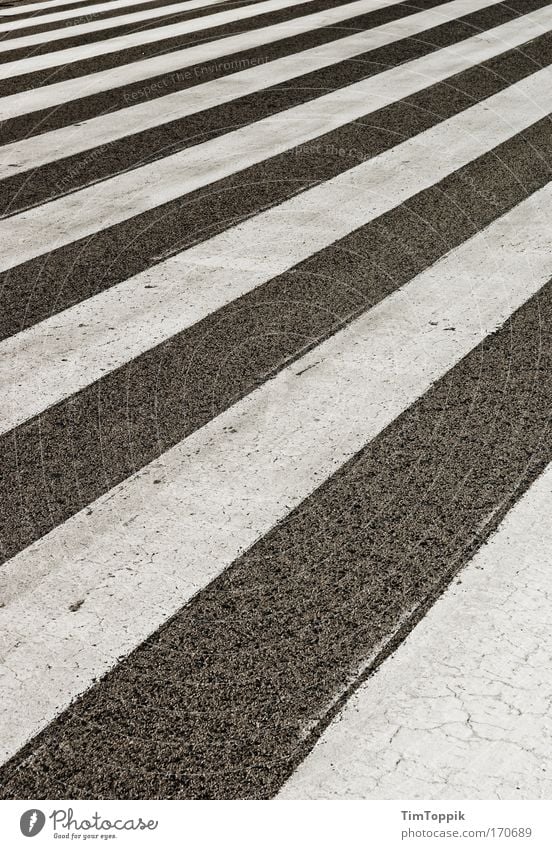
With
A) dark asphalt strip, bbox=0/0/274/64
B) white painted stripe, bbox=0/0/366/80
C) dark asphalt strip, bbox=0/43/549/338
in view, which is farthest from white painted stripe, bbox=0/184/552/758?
dark asphalt strip, bbox=0/0/274/64

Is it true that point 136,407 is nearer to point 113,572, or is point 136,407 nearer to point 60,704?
point 113,572

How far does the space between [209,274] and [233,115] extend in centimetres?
285

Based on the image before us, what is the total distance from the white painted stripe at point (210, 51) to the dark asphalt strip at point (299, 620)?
5.50 meters

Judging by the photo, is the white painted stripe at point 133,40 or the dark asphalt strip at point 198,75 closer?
the dark asphalt strip at point 198,75

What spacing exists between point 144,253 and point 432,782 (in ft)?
11.9

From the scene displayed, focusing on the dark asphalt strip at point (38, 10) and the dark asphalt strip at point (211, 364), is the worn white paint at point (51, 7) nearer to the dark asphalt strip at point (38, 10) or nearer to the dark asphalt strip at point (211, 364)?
the dark asphalt strip at point (38, 10)

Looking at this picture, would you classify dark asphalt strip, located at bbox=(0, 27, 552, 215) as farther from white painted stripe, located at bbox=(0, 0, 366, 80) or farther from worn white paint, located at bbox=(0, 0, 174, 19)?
worn white paint, located at bbox=(0, 0, 174, 19)

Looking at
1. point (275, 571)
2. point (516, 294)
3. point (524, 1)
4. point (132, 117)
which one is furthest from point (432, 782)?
point (524, 1)

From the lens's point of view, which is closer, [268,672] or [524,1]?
[268,672]

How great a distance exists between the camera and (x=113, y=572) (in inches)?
123

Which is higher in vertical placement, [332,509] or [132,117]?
[132,117]
